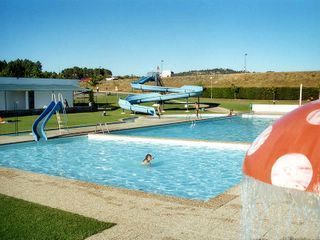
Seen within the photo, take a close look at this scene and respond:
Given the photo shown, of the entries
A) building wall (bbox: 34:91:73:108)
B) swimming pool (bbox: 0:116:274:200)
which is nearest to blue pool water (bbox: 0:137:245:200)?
swimming pool (bbox: 0:116:274:200)

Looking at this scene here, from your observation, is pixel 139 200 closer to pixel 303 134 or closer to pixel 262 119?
pixel 303 134

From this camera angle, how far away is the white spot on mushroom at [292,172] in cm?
212

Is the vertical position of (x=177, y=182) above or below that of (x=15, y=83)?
below

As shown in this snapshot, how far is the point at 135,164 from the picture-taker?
15859 mm

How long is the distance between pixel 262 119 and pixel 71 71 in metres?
123

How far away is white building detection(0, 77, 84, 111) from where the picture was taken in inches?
1394

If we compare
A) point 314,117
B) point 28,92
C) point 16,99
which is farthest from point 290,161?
point 28,92

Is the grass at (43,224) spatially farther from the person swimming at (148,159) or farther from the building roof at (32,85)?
the building roof at (32,85)

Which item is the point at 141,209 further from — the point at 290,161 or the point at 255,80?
the point at 255,80

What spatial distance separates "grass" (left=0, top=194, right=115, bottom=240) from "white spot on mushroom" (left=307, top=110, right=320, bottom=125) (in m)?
5.02

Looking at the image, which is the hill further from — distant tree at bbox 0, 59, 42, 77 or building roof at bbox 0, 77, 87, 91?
distant tree at bbox 0, 59, 42, 77

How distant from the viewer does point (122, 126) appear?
2444 centimetres

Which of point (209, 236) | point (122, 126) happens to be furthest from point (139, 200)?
point (122, 126)

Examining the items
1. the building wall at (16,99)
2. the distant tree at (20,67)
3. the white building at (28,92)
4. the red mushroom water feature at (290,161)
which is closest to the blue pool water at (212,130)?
the white building at (28,92)
